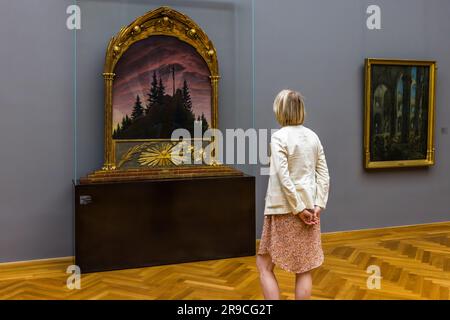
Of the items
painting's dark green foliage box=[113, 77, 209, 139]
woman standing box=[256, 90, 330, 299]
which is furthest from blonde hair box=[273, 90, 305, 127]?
painting's dark green foliage box=[113, 77, 209, 139]

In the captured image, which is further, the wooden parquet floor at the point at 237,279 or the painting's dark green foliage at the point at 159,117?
the painting's dark green foliage at the point at 159,117

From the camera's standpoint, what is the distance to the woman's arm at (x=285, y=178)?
337 centimetres

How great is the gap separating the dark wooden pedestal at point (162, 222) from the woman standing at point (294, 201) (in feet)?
6.83

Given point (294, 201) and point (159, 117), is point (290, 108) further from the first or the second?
point (159, 117)

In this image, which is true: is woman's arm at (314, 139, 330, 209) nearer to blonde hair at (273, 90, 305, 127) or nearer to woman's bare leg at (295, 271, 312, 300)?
blonde hair at (273, 90, 305, 127)

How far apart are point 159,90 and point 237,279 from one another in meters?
2.35

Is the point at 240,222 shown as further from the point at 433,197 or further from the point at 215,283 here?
the point at 433,197

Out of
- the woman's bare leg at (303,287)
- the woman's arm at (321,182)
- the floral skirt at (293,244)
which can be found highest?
the woman's arm at (321,182)

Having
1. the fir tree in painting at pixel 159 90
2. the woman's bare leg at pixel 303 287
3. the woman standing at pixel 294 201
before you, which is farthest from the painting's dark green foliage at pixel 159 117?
the woman's bare leg at pixel 303 287

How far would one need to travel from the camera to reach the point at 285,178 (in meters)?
3.37

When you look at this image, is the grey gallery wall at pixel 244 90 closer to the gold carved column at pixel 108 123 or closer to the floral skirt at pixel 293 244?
the gold carved column at pixel 108 123

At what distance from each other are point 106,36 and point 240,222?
8.91 ft

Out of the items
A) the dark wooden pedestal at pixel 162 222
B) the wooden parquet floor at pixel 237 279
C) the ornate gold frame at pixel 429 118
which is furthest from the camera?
the ornate gold frame at pixel 429 118

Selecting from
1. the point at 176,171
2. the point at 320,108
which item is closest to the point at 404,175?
the point at 320,108
